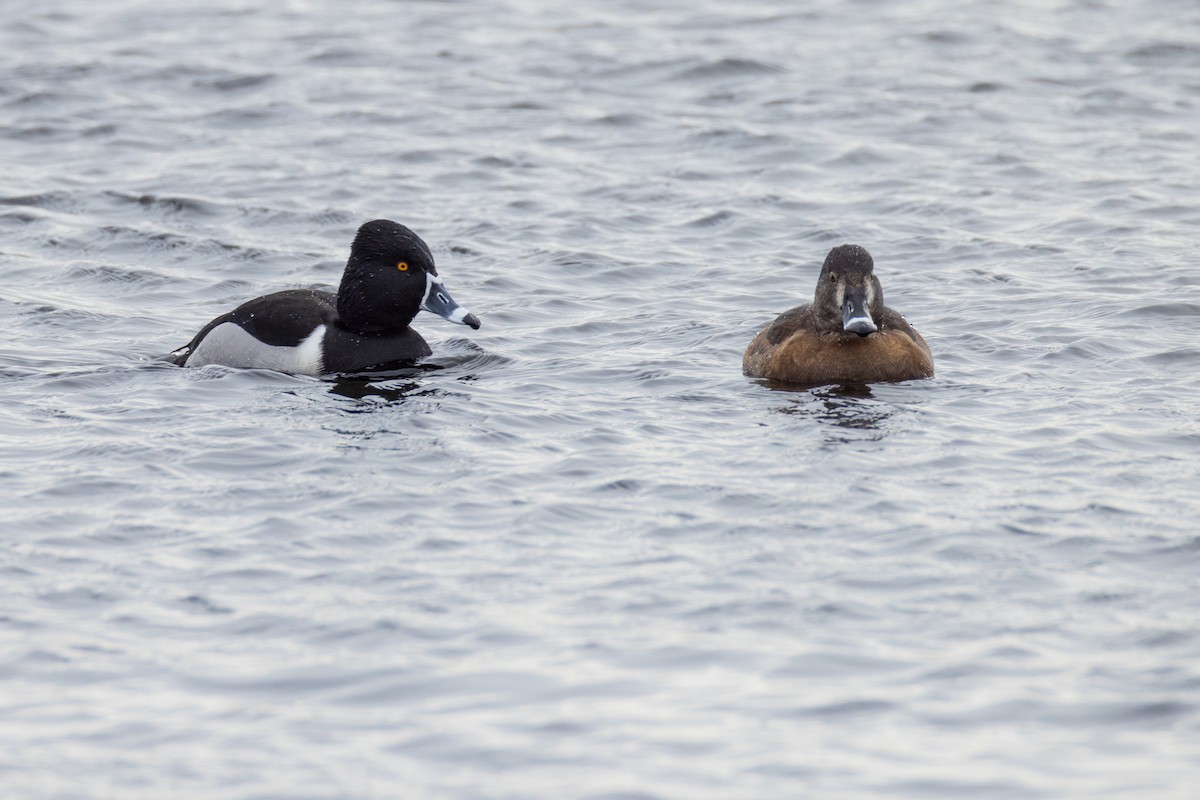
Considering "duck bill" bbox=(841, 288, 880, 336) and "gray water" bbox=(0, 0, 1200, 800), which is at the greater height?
"duck bill" bbox=(841, 288, 880, 336)

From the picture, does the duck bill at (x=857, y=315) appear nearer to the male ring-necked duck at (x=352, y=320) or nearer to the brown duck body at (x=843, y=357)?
the brown duck body at (x=843, y=357)

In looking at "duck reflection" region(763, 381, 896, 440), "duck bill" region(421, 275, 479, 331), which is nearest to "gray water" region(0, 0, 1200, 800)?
"duck reflection" region(763, 381, 896, 440)

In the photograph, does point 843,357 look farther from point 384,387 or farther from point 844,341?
point 384,387

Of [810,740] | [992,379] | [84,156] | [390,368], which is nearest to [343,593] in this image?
[810,740]

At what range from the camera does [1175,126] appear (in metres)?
18.2

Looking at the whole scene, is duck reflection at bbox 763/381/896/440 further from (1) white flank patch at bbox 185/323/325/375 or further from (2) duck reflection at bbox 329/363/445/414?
(1) white flank patch at bbox 185/323/325/375

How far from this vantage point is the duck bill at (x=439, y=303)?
11859 mm

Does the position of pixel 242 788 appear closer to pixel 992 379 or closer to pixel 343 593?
pixel 343 593

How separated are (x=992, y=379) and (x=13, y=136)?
1222cm

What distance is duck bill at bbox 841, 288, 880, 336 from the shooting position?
35.2 feet

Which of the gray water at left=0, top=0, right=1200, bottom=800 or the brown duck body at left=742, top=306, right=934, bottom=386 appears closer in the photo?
the gray water at left=0, top=0, right=1200, bottom=800

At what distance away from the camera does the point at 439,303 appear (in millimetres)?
11922

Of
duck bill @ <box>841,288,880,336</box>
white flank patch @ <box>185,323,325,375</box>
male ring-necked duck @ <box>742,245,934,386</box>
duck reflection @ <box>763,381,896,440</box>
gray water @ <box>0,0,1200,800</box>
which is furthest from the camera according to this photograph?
white flank patch @ <box>185,323,325,375</box>

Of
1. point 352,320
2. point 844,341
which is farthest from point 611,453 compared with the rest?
point 352,320
